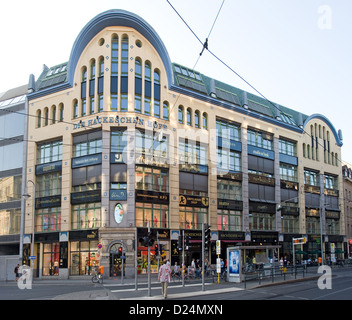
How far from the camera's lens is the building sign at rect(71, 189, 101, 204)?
4075 cm

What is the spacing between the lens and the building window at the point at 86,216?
134 ft

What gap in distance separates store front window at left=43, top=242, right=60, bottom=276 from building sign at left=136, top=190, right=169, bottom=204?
9.58 m

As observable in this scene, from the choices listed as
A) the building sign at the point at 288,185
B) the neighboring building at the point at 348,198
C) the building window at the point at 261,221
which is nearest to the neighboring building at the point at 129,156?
the building window at the point at 261,221

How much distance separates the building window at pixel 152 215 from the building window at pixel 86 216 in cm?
368

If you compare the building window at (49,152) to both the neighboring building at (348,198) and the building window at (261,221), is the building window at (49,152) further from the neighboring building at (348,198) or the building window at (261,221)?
the neighboring building at (348,198)

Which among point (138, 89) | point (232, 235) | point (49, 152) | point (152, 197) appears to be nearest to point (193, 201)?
point (152, 197)

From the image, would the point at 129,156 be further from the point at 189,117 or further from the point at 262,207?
the point at 262,207

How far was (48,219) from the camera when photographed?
1741 inches

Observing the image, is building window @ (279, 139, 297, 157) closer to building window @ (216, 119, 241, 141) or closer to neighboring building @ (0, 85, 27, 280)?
building window @ (216, 119, 241, 141)

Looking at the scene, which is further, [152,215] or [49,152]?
[49,152]

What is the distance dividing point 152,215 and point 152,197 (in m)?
1.71

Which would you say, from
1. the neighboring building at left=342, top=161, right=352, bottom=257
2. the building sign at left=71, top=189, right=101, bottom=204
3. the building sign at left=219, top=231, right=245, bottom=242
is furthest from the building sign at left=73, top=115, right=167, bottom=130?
the neighboring building at left=342, top=161, right=352, bottom=257
